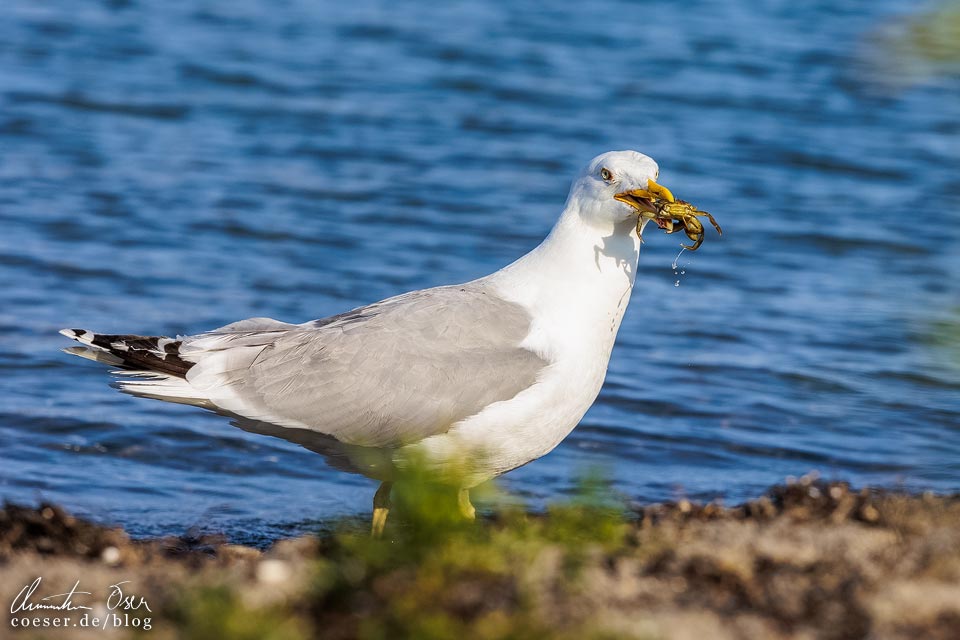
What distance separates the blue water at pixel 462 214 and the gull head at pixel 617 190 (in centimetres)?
101

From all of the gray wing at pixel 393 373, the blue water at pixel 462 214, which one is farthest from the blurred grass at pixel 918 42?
the gray wing at pixel 393 373

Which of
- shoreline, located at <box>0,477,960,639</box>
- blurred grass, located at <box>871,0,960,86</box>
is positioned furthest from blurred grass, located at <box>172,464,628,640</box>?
blurred grass, located at <box>871,0,960,86</box>

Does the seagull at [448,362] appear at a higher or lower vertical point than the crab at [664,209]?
lower

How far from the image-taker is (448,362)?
4.99 m

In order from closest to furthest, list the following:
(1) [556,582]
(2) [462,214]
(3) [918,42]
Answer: (3) [918,42] → (1) [556,582] → (2) [462,214]

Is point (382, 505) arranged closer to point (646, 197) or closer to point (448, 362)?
point (448, 362)
